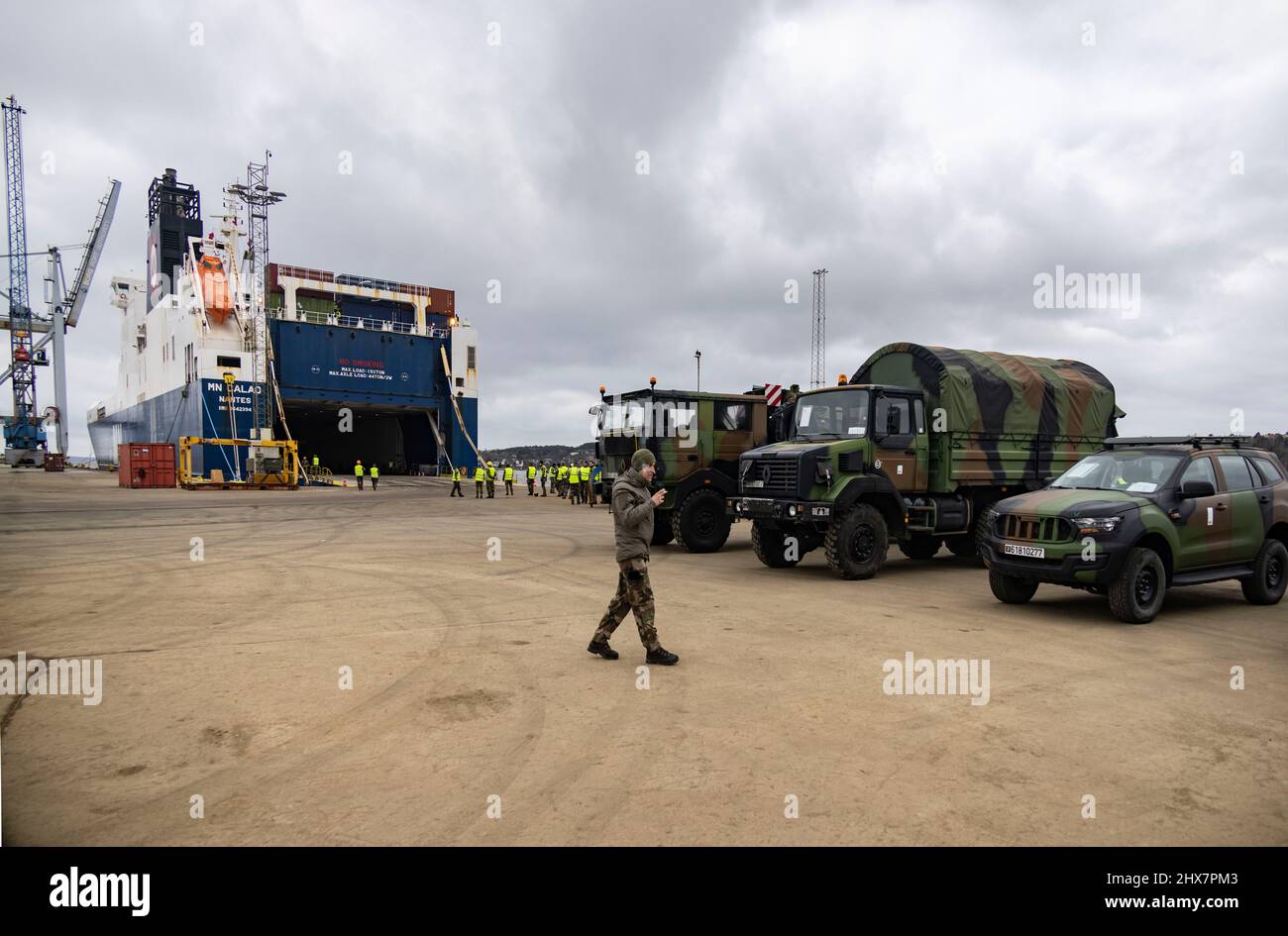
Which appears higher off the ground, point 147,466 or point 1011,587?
point 147,466

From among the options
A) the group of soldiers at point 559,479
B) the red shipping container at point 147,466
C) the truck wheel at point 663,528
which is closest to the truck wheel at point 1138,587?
the truck wheel at point 663,528

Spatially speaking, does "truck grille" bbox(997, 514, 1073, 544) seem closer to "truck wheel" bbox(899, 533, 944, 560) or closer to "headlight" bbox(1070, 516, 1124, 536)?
"headlight" bbox(1070, 516, 1124, 536)

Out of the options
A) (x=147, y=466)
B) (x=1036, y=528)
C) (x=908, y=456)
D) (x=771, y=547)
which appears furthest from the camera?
(x=147, y=466)

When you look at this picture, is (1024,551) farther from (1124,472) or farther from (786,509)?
(786,509)

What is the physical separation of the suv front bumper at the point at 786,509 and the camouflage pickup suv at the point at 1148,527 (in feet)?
7.34

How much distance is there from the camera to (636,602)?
20.1 feet

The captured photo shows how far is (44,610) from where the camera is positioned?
26.5 feet

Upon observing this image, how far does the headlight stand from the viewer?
7.55 metres

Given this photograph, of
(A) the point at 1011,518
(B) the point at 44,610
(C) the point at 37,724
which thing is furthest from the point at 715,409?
(C) the point at 37,724

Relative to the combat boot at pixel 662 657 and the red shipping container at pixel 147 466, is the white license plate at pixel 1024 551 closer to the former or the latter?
the combat boot at pixel 662 657

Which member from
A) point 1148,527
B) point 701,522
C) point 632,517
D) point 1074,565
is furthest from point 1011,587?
point 701,522

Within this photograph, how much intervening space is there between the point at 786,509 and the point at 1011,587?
9.82 ft

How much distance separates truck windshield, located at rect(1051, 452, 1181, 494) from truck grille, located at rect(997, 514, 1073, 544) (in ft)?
3.61
